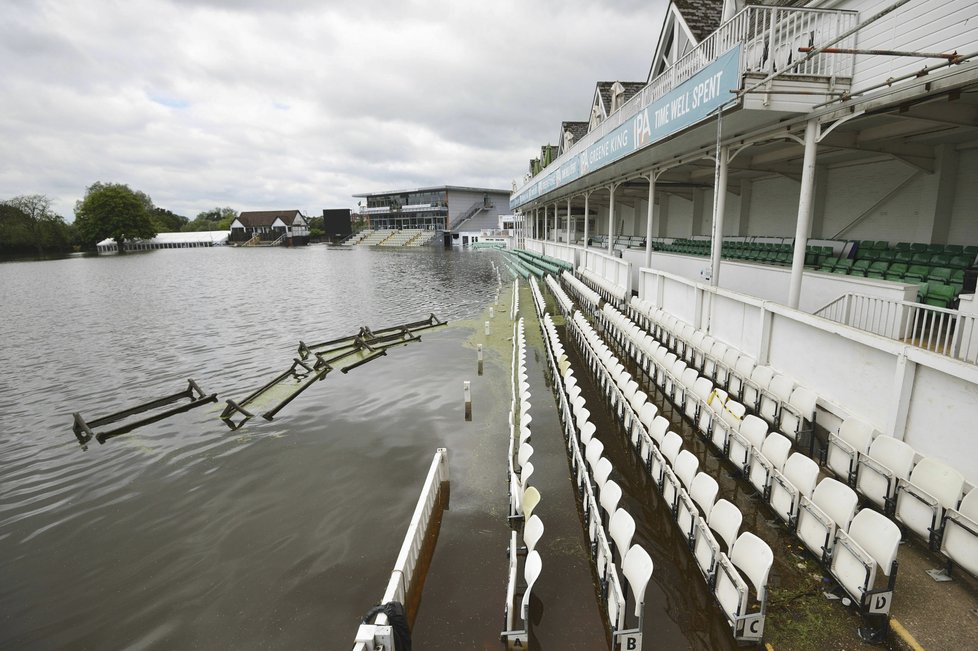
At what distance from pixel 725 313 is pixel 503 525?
273 inches

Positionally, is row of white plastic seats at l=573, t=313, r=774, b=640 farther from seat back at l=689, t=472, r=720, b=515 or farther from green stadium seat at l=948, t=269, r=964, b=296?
green stadium seat at l=948, t=269, r=964, b=296

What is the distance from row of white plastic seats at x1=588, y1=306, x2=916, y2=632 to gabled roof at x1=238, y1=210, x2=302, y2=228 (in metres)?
126

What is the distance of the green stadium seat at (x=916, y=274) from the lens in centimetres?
871

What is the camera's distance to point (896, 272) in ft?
30.3

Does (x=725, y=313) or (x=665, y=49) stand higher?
(x=665, y=49)

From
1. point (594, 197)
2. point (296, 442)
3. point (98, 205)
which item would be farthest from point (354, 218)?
point (296, 442)

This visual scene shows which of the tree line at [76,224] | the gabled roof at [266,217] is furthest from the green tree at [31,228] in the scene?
the gabled roof at [266,217]

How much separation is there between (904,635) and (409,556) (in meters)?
4.40

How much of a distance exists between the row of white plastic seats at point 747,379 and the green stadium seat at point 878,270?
3.48 meters

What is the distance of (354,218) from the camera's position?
130m

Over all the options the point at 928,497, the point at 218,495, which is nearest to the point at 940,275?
the point at 928,497

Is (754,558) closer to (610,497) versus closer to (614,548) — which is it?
(610,497)

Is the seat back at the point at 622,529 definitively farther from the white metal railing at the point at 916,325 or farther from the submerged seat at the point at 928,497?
the white metal railing at the point at 916,325

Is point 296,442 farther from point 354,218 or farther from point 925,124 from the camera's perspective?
point 354,218
